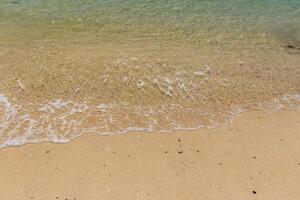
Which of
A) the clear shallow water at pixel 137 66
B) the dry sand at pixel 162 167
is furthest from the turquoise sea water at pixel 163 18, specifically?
the dry sand at pixel 162 167

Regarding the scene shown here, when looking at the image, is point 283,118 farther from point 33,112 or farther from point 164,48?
point 33,112

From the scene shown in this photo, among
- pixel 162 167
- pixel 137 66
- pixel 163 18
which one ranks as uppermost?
pixel 163 18

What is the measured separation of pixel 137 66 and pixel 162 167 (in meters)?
3.09

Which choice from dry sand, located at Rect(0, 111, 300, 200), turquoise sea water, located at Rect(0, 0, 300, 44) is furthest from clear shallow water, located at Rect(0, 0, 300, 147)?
dry sand, located at Rect(0, 111, 300, 200)

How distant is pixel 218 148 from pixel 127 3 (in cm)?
688

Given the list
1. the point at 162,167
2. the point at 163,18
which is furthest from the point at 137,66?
the point at 162,167

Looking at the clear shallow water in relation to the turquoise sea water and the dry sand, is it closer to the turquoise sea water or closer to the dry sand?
the turquoise sea water

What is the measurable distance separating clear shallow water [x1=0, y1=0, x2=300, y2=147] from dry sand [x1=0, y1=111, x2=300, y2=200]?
36cm

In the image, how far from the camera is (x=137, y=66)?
7.53 meters

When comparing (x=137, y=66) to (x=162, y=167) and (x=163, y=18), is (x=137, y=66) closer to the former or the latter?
(x=163, y=18)

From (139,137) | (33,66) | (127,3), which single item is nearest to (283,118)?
(139,137)

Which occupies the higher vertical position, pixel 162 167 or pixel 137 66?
pixel 137 66

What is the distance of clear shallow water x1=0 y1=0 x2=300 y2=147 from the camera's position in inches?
236

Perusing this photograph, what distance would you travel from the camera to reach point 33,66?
7.36 metres
